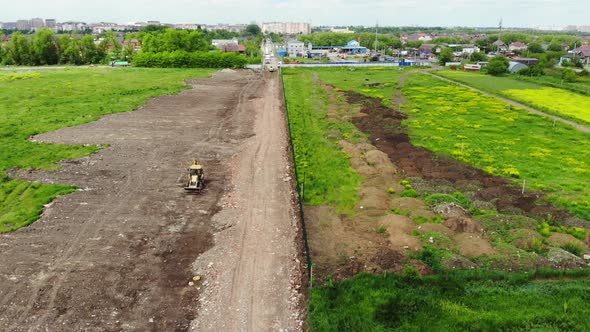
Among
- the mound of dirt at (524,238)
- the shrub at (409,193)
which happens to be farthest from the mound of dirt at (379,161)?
the mound of dirt at (524,238)

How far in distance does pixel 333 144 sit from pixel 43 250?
19934mm

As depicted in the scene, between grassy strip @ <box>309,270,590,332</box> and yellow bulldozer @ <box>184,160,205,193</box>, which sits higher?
yellow bulldozer @ <box>184,160,205,193</box>

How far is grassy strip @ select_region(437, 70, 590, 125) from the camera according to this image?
44.4m

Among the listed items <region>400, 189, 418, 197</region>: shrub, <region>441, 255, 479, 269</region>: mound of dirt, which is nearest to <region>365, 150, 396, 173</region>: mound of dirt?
<region>400, 189, 418, 197</region>: shrub

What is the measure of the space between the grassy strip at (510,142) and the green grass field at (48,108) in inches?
964

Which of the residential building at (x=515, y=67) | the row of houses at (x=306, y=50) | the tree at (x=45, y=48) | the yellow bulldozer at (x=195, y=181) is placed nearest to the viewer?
the yellow bulldozer at (x=195, y=181)

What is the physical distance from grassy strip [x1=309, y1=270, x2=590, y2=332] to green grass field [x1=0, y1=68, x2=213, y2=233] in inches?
555

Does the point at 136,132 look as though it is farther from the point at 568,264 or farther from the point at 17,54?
the point at 17,54

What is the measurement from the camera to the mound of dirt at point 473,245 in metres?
16.3

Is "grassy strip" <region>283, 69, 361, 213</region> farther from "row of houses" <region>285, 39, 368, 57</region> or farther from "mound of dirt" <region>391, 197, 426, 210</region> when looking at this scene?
"row of houses" <region>285, 39, 368, 57</region>

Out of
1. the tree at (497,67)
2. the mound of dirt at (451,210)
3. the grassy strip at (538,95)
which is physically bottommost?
the mound of dirt at (451,210)

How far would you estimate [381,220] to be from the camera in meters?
19.2

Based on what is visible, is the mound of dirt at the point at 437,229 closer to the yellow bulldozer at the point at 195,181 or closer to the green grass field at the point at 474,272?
the green grass field at the point at 474,272

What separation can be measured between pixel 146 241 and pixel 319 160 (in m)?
13.2
